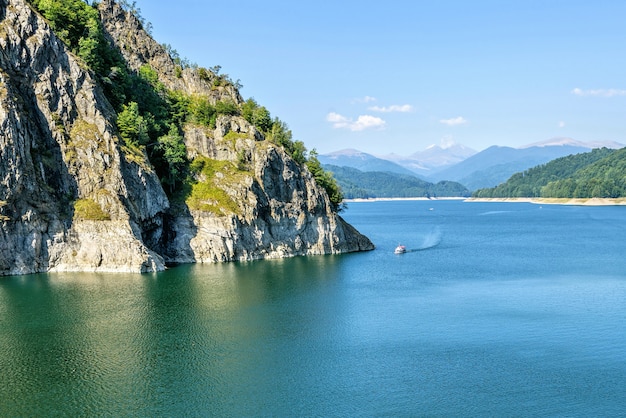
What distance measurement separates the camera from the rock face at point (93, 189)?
86.6 meters

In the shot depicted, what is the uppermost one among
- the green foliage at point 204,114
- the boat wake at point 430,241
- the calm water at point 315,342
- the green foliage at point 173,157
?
the green foliage at point 204,114

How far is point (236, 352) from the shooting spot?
50969 mm

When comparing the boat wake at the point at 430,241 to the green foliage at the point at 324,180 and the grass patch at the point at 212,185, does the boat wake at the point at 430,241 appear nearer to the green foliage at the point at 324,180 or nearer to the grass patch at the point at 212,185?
the green foliage at the point at 324,180

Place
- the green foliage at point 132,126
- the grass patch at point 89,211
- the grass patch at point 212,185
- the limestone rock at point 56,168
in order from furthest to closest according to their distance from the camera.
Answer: the grass patch at point 212,185, the green foliage at point 132,126, the grass patch at point 89,211, the limestone rock at point 56,168

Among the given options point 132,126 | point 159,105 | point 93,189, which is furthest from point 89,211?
point 159,105

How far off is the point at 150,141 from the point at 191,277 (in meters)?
37.4

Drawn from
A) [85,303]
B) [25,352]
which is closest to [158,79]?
[85,303]

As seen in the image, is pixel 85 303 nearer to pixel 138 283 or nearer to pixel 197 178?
pixel 138 283

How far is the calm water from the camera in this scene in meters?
40.4

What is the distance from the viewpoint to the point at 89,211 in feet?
297

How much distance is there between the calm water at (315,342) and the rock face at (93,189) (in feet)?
21.0

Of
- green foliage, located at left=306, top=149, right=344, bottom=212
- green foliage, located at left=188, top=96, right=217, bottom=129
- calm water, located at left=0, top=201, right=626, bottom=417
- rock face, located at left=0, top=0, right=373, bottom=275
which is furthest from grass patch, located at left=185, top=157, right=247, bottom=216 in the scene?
green foliage, located at left=306, top=149, right=344, bottom=212

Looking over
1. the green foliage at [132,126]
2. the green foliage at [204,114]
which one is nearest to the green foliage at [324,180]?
the green foliage at [204,114]

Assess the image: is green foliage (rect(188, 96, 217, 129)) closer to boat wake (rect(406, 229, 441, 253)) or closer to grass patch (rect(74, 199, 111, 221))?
grass patch (rect(74, 199, 111, 221))
